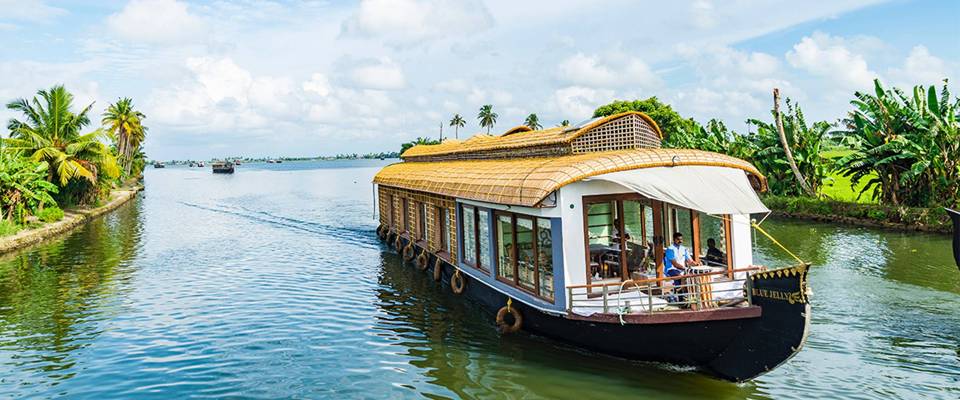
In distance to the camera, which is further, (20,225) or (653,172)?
(20,225)

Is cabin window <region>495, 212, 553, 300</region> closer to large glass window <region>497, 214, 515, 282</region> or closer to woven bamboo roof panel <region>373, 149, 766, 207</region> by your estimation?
large glass window <region>497, 214, 515, 282</region>

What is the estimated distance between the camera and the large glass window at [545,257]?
934 centimetres

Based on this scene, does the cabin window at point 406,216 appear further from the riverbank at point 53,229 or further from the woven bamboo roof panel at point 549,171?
the riverbank at point 53,229

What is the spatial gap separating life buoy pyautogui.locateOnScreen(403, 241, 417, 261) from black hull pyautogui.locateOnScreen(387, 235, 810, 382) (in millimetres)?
8567

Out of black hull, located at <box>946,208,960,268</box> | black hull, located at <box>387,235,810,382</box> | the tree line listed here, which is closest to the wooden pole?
the tree line

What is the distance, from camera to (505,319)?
10219mm

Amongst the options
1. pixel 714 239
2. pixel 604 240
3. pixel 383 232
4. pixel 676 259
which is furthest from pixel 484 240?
pixel 383 232

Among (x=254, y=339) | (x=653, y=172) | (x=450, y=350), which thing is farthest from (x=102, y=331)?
(x=653, y=172)

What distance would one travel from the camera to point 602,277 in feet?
31.6

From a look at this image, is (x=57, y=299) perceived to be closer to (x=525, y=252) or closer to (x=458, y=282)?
(x=458, y=282)

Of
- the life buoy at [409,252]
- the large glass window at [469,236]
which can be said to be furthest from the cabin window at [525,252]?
the life buoy at [409,252]

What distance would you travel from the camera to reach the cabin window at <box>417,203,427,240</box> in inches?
645

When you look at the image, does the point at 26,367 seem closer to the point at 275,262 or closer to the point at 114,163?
the point at 275,262

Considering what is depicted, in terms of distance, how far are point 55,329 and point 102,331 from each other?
1009 millimetres
